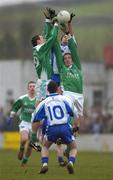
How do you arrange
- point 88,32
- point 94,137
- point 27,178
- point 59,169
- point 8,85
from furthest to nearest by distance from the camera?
point 88,32
point 8,85
point 94,137
point 59,169
point 27,178

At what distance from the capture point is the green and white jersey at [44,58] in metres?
22.7

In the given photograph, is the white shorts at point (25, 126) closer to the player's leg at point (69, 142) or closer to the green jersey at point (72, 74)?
the green jersey at point (72, 74)

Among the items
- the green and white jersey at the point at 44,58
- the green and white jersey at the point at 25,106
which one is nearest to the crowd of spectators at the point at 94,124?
the green and white jersey at the point at 25,106

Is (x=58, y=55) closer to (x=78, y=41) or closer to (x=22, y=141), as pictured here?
(x=22, y=141)

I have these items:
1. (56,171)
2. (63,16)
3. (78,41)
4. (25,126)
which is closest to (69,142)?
(56,171)

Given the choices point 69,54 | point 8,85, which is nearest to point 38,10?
point 8,85

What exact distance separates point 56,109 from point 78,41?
155ft

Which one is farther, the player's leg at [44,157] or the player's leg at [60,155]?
the player's leg at [60,155]

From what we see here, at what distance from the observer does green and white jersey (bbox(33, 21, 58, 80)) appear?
74.6 ft

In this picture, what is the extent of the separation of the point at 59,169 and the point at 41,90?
1934 mm

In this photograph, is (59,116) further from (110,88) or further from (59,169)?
(110,88)

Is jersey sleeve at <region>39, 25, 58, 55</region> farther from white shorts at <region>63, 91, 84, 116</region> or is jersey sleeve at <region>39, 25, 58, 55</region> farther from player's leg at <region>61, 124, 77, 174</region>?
player's leg at <region>61, 124, 77, 174</region>

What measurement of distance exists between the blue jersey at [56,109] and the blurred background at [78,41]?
35.5 m

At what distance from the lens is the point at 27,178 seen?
19.8 m
